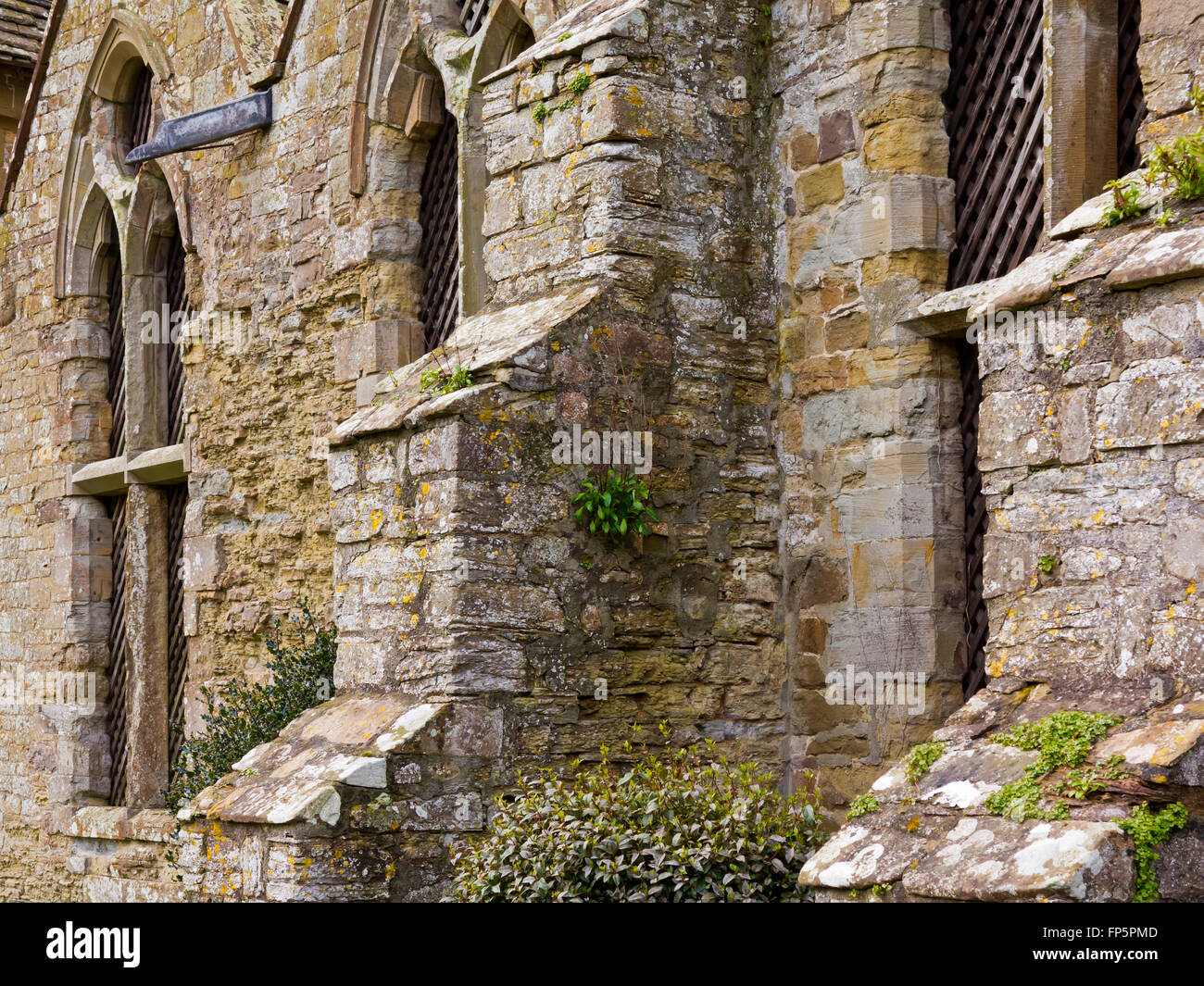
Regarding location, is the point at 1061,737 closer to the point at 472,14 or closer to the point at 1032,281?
the point at 1032,281

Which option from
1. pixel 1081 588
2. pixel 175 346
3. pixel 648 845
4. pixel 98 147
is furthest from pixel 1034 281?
pixel 98 147

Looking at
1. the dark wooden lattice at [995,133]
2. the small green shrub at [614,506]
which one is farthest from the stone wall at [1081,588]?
the small green shrub at [614,506]

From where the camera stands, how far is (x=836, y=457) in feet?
19.8

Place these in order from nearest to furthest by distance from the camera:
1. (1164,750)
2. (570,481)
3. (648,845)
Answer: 1. (1164,750)
2. (648,845)
3. (570,481)

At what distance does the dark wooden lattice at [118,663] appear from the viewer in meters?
10.5

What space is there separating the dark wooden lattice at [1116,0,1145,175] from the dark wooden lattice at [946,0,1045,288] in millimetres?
312

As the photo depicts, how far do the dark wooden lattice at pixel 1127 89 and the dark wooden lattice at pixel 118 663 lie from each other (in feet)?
24.5

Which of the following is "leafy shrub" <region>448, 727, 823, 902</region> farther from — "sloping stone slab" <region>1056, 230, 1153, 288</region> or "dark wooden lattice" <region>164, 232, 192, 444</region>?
"dark wooden lattice" <region>164, 232, 192, 444</region>

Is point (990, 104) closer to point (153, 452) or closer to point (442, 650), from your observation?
point (442, 650)

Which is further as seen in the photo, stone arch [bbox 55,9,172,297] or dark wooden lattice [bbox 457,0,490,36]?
stone arch [bbox 55,9,172,297]

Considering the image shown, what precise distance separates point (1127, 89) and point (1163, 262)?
1570 mm

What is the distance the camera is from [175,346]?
1045cm

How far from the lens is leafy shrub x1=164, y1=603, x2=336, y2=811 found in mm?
7688

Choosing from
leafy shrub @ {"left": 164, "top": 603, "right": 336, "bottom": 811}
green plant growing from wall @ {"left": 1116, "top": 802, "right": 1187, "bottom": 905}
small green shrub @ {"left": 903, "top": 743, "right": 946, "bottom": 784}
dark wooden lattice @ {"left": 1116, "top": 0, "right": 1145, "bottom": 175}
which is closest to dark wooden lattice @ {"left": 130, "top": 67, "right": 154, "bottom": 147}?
leafy shrub @ {"left": 164, "top": 603, "right": 336, "bottom": 811}
